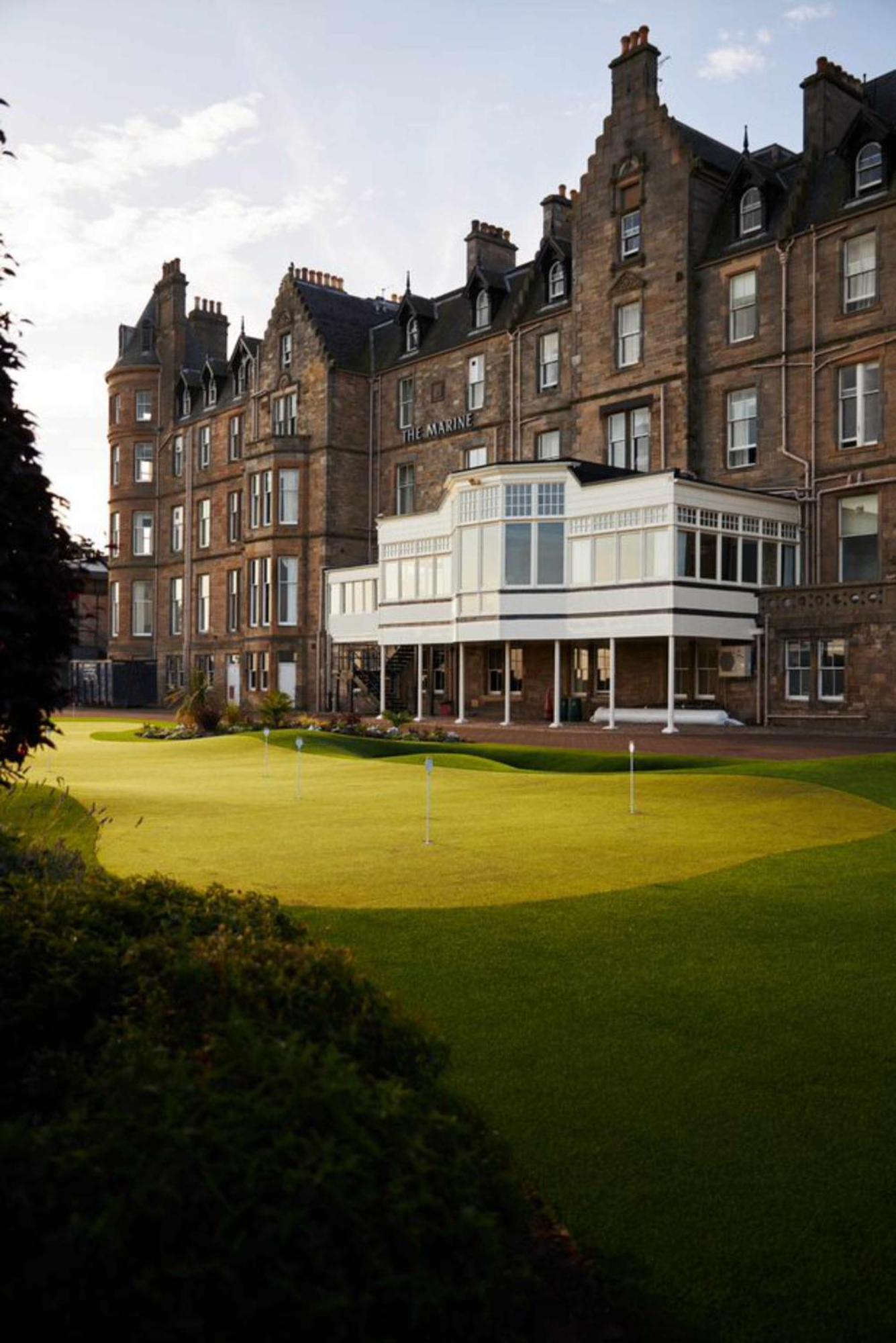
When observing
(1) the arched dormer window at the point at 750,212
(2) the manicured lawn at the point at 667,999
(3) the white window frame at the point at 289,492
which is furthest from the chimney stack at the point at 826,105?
(2) the manicured lawn at the point at 667,999

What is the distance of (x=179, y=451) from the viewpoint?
64.6 metres

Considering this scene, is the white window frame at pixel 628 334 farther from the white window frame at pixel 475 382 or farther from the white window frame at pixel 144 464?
the white window frame at pixel 144 464

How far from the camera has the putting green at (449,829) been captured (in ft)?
32.6

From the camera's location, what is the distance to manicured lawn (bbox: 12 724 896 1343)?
13.0 feet

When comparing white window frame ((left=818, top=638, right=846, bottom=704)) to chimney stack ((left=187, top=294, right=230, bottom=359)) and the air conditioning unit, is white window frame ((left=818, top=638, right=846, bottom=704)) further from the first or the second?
chimney stack ((left=187, top=294, right=230, bottom=359))

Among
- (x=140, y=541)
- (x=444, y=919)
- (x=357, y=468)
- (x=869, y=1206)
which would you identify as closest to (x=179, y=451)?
(x=140, y=541)

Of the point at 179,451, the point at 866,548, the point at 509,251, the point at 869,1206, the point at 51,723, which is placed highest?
the point at 509,251

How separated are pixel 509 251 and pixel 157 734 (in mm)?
28417

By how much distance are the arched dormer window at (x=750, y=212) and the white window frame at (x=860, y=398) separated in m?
6.19

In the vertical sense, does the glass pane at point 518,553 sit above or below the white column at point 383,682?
above

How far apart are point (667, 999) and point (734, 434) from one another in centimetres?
3268

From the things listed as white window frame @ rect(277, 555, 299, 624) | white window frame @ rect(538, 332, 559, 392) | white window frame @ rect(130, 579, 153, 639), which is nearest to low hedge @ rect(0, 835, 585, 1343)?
white window frame @ rect(538, 332, 559, 392)

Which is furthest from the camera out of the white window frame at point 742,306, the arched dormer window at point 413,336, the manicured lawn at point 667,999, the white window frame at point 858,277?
the arched dormer window at point 413,336

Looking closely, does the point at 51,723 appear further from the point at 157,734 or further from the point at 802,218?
the point at 802,218
